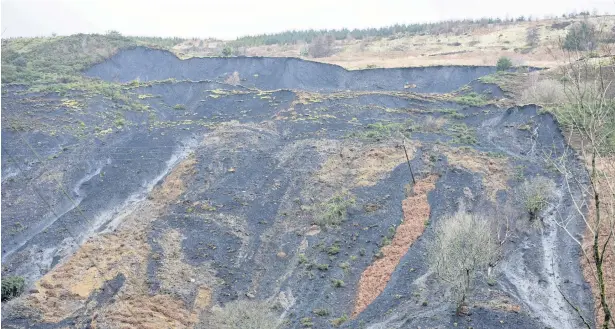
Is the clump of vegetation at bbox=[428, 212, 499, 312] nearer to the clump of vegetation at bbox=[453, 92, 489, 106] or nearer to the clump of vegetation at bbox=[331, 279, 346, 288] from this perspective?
the clump of vegetation at bbox=[331, 279, 346, 288]

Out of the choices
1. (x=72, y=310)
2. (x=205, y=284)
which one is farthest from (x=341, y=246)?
(x=72, y=310)

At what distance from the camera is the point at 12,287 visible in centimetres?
2055

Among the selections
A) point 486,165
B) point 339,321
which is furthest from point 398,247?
point 486,165

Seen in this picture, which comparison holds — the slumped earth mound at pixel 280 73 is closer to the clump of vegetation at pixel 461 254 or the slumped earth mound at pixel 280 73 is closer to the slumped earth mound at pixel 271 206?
the slumped earth mound at pixel 271 206

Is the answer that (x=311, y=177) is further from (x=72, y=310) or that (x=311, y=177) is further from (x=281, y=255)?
(x=72, y=310)

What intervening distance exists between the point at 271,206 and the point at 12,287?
36.9ft

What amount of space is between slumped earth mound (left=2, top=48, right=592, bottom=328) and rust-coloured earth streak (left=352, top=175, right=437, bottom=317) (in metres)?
0.08

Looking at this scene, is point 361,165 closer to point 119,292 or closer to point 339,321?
point 339,321

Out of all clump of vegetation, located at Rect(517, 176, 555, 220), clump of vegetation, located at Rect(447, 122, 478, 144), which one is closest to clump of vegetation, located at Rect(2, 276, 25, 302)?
clump of vegetation, located at Rect(517, 176, 555, 220)

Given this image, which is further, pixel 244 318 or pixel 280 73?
pixel 280 73

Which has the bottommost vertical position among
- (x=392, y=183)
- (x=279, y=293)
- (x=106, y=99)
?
(x=279, y=293)

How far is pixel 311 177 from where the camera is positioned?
29453 mm

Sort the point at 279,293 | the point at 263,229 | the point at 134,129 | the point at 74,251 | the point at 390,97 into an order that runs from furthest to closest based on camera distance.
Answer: the point at 390,97, the point at 134,129, the point at 263,229, the point at 74,251, the point at 279,293

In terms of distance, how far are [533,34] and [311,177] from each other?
3759 centimetres
